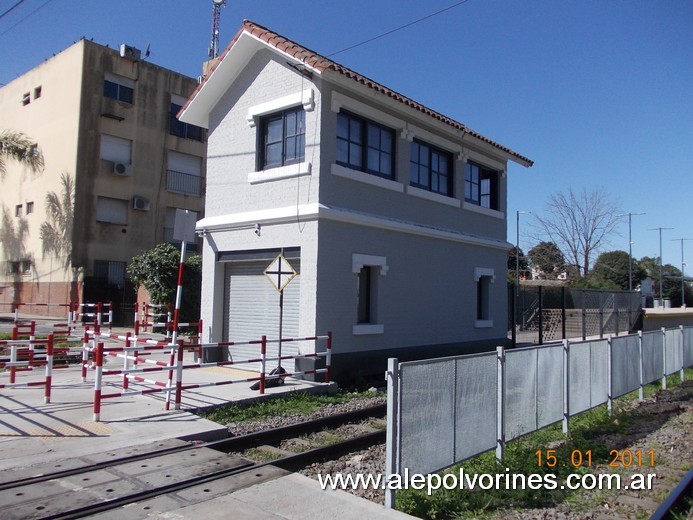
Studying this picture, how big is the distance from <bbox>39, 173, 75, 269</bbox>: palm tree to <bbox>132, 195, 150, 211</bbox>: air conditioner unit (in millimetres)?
3181

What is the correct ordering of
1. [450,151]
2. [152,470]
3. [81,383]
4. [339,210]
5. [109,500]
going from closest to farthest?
[109,500], [152,470], [81,383], [339,210], [450,151]

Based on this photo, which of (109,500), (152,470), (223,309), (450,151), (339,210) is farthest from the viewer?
(450,151)

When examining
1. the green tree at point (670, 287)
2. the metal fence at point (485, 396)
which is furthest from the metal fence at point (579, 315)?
the green tree at point (670, 287)

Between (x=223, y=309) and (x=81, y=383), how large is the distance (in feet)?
13.3

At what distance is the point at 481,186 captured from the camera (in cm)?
1911

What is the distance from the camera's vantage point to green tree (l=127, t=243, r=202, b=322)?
22859 mm

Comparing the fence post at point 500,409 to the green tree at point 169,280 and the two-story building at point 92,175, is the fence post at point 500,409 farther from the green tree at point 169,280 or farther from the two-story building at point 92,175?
the two-story building at point 92,175

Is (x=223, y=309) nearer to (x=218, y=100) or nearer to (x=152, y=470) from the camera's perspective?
(x=218, y=100)

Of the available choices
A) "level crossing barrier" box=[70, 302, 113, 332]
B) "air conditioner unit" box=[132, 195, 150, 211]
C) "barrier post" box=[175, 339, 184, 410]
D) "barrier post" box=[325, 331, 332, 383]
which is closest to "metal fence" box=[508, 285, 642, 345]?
"barrier post" box=[325, 331, 332, 383]

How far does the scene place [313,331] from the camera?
12.2m

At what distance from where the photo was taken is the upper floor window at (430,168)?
15688 mm

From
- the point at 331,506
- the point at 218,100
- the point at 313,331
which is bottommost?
the point at 331,506

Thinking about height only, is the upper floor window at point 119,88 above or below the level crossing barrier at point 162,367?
above

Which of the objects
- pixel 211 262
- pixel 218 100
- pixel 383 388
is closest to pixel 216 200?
pixel 211 262
